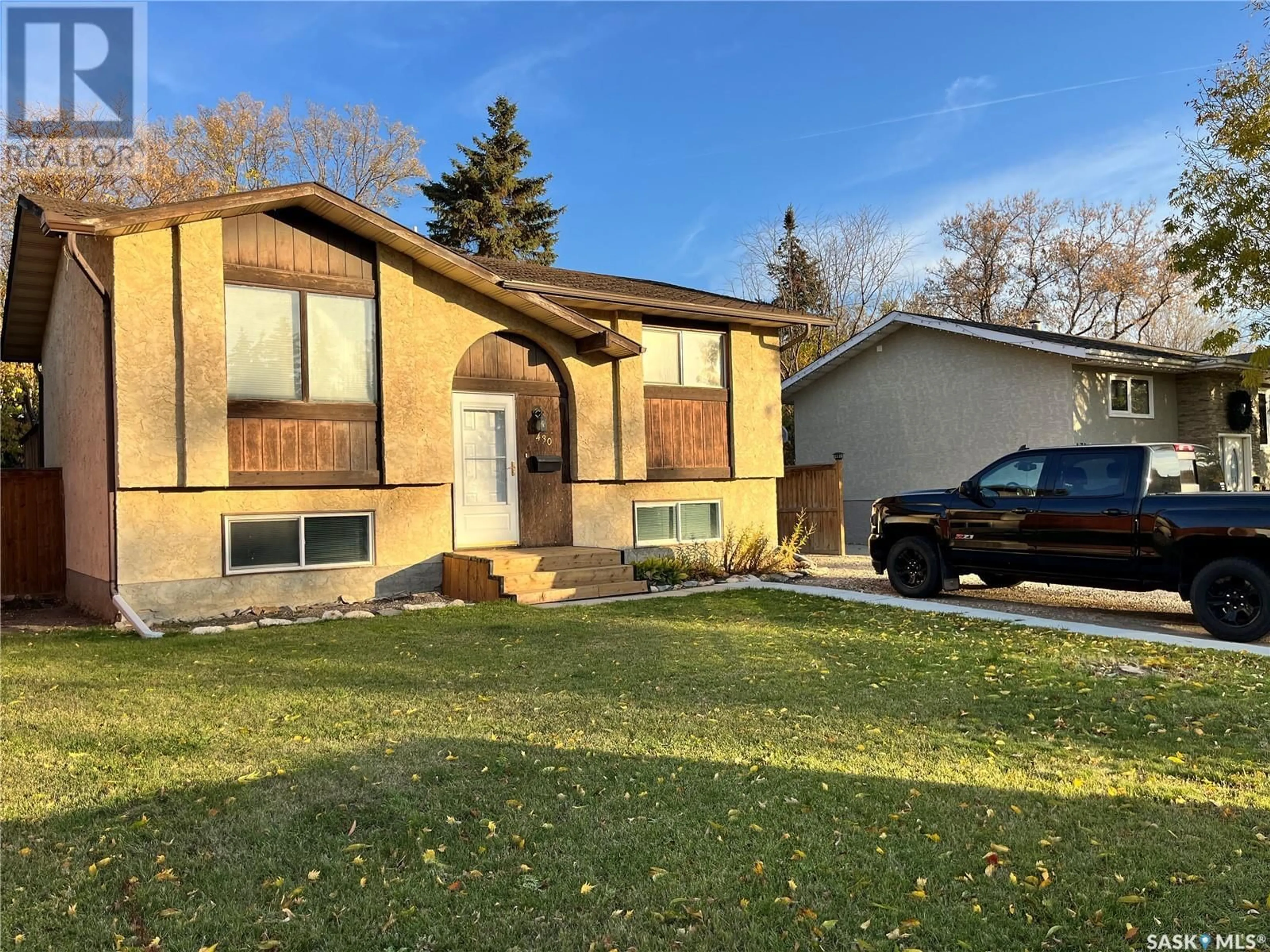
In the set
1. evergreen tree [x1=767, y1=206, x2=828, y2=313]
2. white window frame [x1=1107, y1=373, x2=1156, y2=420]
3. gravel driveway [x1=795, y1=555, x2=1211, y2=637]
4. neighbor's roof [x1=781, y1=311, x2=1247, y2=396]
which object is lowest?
gravel driveway [x1=795, y1=555, x2=1211, y2=637]

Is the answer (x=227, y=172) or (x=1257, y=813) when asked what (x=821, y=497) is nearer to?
(x=1257, y=813)

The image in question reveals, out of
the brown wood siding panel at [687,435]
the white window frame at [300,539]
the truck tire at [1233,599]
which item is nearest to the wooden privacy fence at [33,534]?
the white window frame at [300,539]

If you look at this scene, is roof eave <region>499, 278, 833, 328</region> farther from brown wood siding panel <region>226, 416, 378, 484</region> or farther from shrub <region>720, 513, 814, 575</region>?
shrub <region>720, 513, 814, 575</region>

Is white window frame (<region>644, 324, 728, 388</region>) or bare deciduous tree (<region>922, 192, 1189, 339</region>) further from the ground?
bare deciduous tree (<region>922, 192, 1189, 339</region>)

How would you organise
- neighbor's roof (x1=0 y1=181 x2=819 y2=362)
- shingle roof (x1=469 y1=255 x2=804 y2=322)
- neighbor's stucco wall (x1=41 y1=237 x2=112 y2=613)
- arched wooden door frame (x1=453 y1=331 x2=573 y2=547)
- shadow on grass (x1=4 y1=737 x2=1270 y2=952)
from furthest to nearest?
shingle roof (x1=469 y1=255 x2=804 y2=322) < arched wooden door frame (x1=453 y1=331 x2=573 y2=547) < neighbor's stucco wall (x1=41 y1=237 x2=112 y2=613) < neighbor's roof (x1=0 y1=181 x2=819 y2=362) < shadow on grass (x1=4 y1=737 x2=1270 y2=952)

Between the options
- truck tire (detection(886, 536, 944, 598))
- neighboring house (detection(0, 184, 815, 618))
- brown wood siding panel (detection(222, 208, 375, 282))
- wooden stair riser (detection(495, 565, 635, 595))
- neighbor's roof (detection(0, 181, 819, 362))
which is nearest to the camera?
neighbor's roof (detection(0, 181, 819, 362))

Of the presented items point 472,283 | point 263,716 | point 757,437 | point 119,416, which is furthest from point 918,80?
point 263,716

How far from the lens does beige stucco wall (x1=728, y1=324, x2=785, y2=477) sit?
1550cm

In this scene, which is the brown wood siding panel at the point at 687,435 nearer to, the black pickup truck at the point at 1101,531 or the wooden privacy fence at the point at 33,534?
the black pickup truck at the point at 1101,531

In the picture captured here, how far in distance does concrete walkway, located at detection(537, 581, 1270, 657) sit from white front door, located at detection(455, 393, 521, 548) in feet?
6.74

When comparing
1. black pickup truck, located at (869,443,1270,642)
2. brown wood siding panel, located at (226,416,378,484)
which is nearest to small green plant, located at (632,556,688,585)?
black pickup truck, located at (869,443,1270,642)

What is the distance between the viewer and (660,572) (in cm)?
1320

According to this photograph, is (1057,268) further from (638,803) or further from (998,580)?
(638,803)

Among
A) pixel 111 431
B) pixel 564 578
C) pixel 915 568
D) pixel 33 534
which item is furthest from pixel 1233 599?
pixel 33 534
